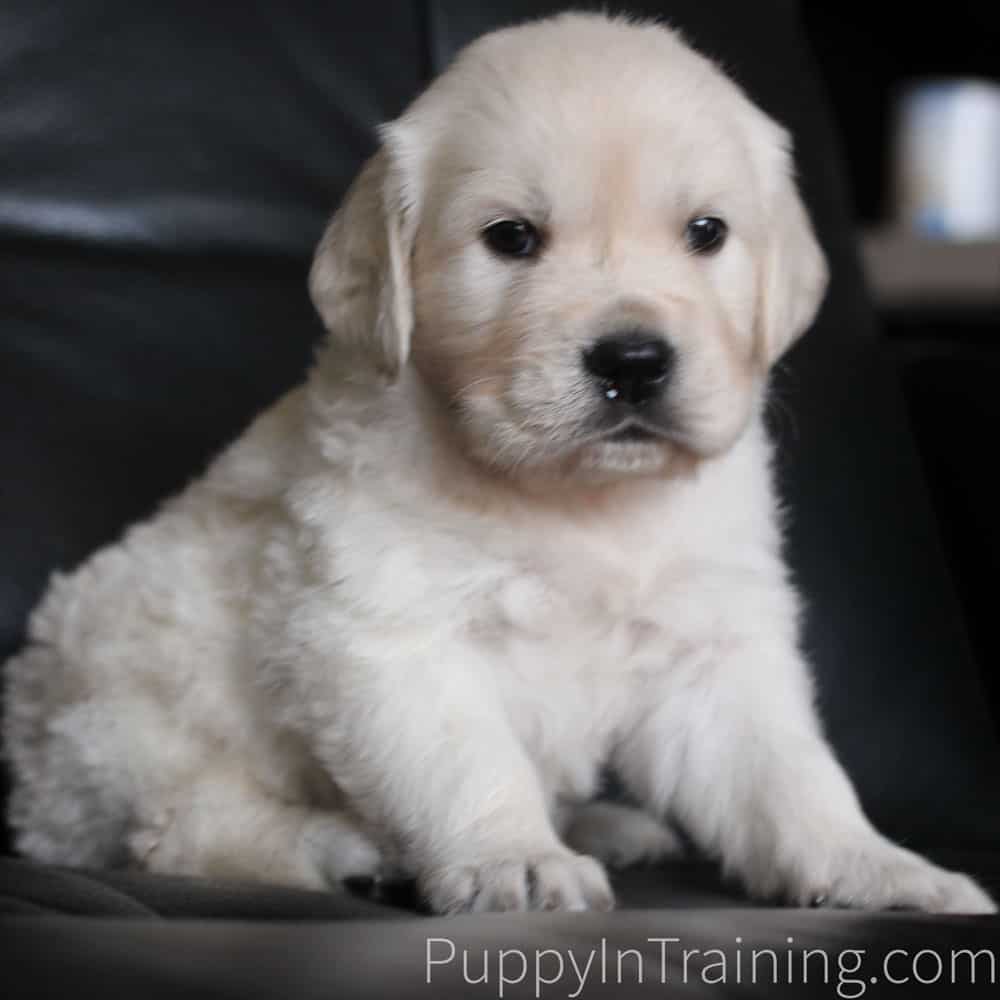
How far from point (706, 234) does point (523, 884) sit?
0.86 meters

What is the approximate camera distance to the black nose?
→ 1.79m

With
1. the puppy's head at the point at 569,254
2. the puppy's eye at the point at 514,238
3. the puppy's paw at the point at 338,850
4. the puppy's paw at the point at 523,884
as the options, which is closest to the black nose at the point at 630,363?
the puppy's head at the point at 569,254

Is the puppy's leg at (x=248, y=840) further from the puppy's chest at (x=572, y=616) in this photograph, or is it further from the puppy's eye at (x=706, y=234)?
the puppy's eye at (x=706, y=234)

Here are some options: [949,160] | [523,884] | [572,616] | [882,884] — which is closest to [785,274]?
[572,616]

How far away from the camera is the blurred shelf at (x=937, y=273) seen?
14.7ft

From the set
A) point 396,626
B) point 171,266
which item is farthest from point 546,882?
point 171,266

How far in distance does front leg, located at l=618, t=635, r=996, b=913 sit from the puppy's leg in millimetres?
430

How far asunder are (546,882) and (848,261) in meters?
1.81

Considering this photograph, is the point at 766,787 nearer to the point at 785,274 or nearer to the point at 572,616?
the point at 572,616

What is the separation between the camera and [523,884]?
65.9 inches

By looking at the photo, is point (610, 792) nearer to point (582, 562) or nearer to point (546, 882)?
point (582, 562)

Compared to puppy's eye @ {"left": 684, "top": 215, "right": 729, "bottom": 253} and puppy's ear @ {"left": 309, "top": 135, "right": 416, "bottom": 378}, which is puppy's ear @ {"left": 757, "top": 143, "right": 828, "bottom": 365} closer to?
puppy's eye @ {"left": 684, "top": 215, "right": 729, "bottom": 253}

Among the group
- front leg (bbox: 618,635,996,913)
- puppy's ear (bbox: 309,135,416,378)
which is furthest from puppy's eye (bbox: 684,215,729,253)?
front leg (bbox: 618,635,996,913)

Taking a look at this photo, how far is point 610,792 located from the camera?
2609 millimetres
